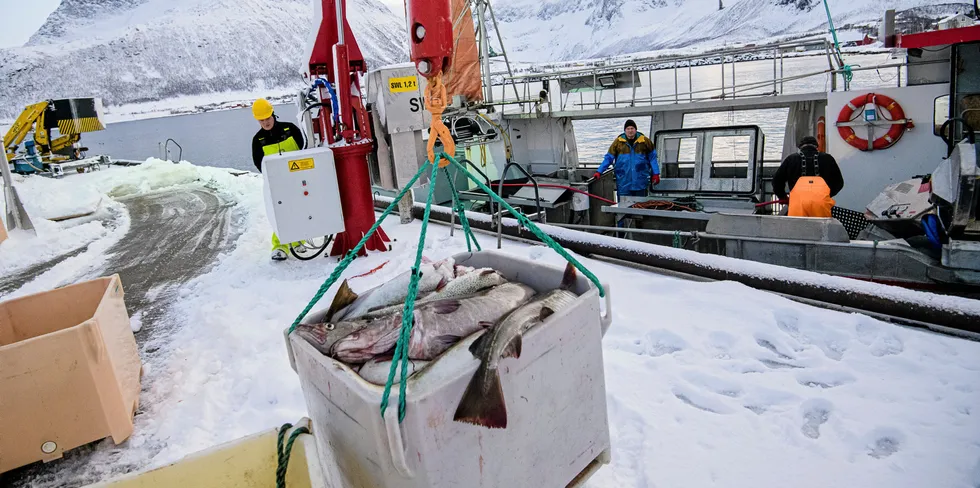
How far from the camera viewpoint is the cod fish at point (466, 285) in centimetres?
246

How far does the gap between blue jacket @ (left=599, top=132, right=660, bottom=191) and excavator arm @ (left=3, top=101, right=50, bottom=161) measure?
2045cm

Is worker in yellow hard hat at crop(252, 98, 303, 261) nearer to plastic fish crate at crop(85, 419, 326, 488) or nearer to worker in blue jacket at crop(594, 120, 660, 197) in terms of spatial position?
plastic fish crate at crop(85, 419, 326, 488)

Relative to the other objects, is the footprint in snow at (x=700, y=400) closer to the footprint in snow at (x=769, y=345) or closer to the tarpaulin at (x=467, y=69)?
the footprint in snow at (x=769, y=345)

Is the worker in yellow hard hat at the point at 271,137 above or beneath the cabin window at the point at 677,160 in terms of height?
above

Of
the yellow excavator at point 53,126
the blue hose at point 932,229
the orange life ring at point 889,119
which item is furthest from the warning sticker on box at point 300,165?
the yellow excavator at point 53,126

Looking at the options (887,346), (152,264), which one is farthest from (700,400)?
(152,264)

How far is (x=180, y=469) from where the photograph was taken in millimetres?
2188

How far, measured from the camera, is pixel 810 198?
639 centimetres

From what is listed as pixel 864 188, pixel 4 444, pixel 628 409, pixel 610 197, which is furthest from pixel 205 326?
pixel 864 188

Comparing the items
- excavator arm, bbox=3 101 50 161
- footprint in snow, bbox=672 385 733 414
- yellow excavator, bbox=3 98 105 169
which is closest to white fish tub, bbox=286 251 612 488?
footprint in snow, bbox=672 385 733 414

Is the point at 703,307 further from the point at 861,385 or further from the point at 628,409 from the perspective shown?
the point at 628,409

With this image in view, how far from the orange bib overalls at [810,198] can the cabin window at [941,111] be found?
1779 millimetres

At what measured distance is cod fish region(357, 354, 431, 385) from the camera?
1.95 metres

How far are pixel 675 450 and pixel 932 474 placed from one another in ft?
3.68
